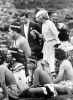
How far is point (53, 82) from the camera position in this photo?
8141 mm

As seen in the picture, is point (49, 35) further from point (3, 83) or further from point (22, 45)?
point (3, 83)

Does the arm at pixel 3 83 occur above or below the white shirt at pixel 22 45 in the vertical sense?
below

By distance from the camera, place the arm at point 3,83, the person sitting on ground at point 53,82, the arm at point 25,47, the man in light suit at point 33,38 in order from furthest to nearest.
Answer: the man in light suit at point 33,38
the arm at point 25,47
the person sitting on ground at point 53,82
the arm at point 3,83

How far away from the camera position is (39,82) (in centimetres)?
814

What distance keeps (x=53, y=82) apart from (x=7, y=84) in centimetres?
95

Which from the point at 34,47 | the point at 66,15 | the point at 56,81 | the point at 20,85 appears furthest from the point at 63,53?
the point at 66,15

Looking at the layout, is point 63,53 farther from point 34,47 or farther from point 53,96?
point 34,47

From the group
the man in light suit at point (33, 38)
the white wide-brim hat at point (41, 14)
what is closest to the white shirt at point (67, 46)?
the man in light suit at point (33, 38)

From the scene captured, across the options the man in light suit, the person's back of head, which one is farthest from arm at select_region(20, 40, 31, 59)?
the man in light suit

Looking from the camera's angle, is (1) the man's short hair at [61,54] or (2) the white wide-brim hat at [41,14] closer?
(1) the man's short hair at [61,54]

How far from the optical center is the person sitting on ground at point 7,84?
768cm

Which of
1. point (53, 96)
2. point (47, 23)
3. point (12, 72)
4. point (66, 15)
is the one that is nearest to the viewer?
point (53, 96)

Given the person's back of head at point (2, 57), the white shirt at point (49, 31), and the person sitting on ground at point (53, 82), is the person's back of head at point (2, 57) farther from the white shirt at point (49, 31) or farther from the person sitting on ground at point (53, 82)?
the white shirt at point (49, 31)

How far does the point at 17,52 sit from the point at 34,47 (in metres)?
1.29
